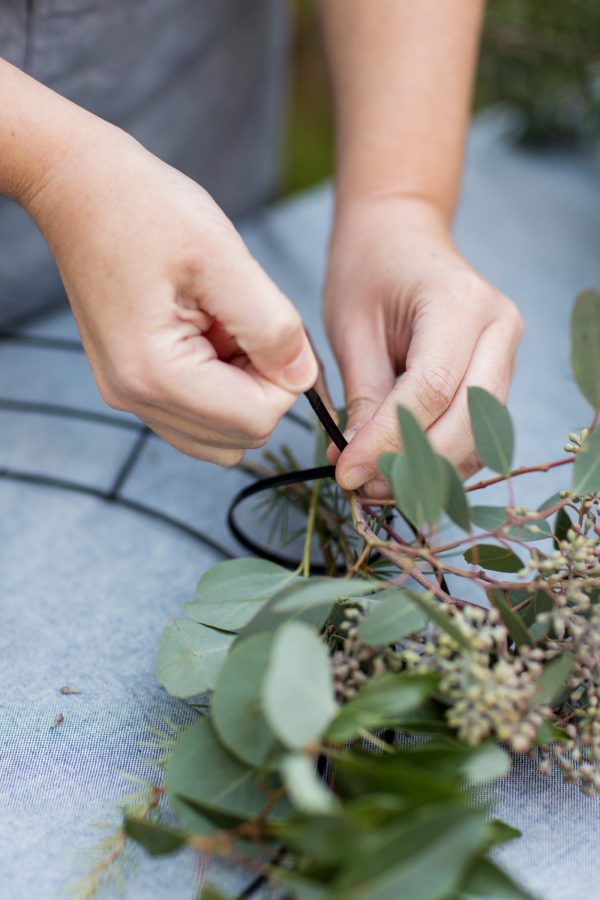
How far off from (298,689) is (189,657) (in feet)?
0.37

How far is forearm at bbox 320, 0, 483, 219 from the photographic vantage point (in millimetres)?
636

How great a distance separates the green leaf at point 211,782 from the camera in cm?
31

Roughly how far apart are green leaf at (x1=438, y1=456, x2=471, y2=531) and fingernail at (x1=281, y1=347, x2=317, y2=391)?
0.31 feet

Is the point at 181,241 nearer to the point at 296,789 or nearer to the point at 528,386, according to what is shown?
the point at 296,789

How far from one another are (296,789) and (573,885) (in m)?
0.19

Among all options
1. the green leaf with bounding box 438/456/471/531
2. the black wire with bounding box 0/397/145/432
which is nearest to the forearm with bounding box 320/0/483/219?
the black wire with bounding box 0/397/145/432

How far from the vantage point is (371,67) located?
65 cm

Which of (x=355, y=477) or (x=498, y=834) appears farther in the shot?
(x=355, y=477)

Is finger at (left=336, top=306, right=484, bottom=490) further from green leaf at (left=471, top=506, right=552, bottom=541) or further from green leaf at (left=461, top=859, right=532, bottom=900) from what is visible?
green leaf at (left=461, top=859, right=532, bottom=900)

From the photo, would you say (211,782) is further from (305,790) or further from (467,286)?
(467,286)

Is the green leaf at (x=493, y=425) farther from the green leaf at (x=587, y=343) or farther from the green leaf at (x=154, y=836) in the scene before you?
the green leaf at (x=154, y=836)

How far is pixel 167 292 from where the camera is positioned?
1.24 ft

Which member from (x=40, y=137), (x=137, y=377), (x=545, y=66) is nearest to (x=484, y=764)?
(x=137, y=377)

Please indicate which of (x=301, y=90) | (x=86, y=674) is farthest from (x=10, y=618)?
(x=301, y=90)
